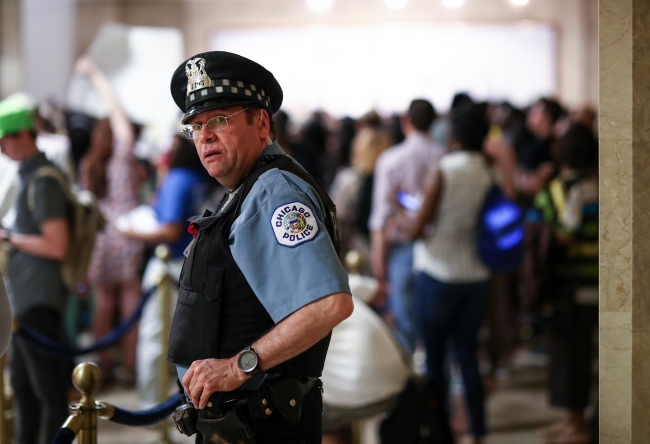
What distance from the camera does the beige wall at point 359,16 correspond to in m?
15.4

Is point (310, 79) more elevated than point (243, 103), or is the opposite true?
point (310, 79)

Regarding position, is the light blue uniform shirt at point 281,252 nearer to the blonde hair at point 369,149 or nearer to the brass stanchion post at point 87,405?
the brass stanchion post at point 87,405

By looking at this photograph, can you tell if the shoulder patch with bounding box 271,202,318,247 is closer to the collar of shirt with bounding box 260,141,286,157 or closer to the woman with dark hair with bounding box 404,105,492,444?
the collar of shirt with bounding box 260,141,286,157

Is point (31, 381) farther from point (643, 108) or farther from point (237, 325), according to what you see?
point (643, 108)

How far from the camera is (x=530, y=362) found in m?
6.64

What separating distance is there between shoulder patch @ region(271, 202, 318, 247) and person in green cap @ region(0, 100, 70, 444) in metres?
2.20

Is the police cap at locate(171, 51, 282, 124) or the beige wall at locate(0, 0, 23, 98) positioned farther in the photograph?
the beige wall at locate(0, 0, 23, 98)

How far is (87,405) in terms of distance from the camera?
8.48 ft

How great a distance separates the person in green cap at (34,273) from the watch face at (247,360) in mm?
2153

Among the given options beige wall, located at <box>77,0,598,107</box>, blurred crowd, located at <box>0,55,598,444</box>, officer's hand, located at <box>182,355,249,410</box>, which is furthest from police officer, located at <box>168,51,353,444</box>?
beige wall, located at <box>77,0,598,107</box>

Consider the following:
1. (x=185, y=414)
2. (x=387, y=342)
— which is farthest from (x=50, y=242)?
(x=185, y=414)

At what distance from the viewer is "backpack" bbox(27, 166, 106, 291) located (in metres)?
3.89

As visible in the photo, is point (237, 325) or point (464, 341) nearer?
point (237, 325)

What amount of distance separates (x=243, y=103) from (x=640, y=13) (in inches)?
42.5
